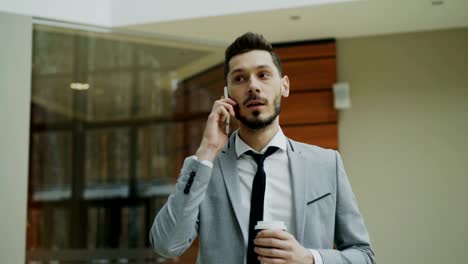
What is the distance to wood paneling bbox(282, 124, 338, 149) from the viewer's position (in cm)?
504

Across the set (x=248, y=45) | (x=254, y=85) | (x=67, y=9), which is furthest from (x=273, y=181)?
(x=67, y=9)

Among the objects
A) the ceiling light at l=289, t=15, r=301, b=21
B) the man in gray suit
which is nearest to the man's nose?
the man in gray suit

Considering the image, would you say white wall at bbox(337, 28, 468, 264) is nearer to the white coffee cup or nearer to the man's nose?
the man's nose

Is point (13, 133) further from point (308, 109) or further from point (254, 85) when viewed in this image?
point (254, 85)

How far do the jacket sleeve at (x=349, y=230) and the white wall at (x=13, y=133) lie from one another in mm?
2727

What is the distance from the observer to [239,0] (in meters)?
4.35

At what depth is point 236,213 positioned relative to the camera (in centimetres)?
160

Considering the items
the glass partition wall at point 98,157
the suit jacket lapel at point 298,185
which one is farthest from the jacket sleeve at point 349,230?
the glass partition wall at point 98,157

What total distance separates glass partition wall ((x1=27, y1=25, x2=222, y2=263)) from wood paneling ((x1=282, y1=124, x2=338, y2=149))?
2985 millimetres

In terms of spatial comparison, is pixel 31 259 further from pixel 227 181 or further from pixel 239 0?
pixel 227 181

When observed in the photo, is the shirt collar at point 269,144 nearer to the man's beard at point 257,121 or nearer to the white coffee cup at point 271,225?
the man's beard at point 257,121

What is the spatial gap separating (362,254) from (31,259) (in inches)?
281

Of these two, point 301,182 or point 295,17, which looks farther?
point 295,17

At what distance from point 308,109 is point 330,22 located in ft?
2.84
